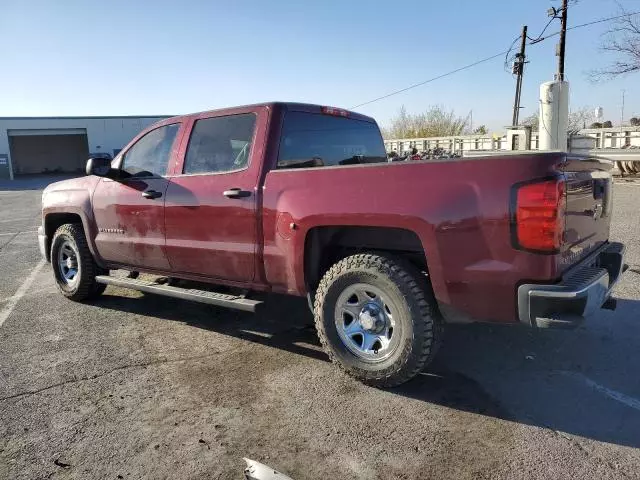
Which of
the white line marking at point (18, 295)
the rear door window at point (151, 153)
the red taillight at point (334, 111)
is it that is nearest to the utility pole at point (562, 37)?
the red taillight at point (334, 111)

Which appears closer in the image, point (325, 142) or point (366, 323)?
point (366, 323)

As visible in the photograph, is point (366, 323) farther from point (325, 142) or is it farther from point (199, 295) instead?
point (325, 142)

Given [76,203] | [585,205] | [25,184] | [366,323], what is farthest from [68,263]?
[25,184]

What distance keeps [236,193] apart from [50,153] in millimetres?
55384

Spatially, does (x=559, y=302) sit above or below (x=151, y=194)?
below

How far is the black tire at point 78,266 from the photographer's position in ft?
18.7

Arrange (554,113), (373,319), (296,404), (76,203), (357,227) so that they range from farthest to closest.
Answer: (554,113) → (76,203) → (357,227) → (373,319) → (296,404)

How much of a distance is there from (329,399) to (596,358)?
2.07 meters

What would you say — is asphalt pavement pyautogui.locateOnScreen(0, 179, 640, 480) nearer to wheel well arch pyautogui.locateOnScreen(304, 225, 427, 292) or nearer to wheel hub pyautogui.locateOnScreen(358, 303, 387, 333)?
wheel hub pyautogui.locateOnScreen(358, 303, 387, 333)

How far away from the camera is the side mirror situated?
5027mm

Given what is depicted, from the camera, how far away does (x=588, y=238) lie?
355 centimetres

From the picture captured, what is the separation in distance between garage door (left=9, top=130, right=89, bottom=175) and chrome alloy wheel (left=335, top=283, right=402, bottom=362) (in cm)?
5302

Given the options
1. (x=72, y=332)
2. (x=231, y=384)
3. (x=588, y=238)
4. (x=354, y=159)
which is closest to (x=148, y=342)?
(x=72, y=332)

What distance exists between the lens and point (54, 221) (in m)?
6.26
